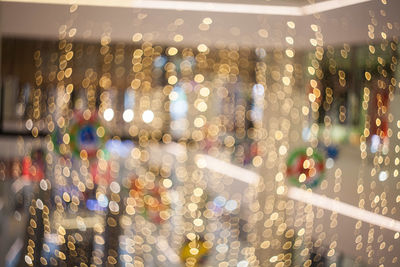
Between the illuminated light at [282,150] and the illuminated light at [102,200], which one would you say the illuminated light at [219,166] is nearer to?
the illuminated light at [282,150]

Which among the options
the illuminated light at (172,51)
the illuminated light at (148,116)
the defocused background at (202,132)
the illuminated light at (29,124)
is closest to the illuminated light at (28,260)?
the defocused background at (202,132)

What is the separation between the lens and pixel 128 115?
104 cm

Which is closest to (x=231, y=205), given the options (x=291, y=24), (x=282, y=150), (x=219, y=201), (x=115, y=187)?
(x=219, y=201)

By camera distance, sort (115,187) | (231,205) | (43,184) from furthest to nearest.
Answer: (231,205) → (115,187) → (43,184)

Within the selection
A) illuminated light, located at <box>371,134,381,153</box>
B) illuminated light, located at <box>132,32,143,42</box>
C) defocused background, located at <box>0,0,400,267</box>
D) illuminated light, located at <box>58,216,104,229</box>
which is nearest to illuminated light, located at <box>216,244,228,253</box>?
defocused background, located at <box>0,0,400,267</box>

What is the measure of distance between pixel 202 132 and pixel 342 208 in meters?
0.39

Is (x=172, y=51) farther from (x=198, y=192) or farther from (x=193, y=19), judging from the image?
(x=198, y=192)

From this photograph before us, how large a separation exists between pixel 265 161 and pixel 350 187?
0.63 feet

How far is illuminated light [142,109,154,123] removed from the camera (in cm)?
112

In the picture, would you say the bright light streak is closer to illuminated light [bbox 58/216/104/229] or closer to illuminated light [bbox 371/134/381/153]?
illuminated light [bbox 371/134/381/153]

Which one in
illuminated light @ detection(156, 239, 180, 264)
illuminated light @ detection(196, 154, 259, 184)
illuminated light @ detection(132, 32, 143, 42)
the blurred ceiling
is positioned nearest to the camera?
the blurred ceiling

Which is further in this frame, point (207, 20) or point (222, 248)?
point (222, 248)

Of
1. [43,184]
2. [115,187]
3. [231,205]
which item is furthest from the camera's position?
[231,205]

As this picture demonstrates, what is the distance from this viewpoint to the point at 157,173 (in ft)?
3.91
